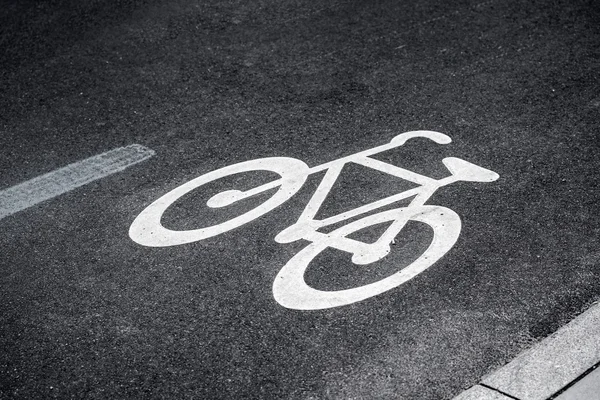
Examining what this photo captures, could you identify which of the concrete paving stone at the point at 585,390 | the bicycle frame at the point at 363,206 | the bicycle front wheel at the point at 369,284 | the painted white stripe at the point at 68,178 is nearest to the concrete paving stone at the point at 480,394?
the concrete paving stone at the point at 585,390

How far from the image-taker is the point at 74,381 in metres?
3.96

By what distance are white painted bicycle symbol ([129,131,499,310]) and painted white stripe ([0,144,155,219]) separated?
67cm

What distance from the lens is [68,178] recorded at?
584 cm

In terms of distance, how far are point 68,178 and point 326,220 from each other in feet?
6.85

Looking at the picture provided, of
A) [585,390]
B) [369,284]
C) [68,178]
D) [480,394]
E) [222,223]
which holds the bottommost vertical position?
[585,390]

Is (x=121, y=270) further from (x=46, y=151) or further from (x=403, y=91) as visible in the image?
(x=403, y=91)

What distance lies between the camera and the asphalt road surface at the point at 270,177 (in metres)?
4.07

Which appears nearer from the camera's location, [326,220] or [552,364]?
[552,364]

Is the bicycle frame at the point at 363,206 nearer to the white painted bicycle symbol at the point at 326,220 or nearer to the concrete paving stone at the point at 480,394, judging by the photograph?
the white painted bicycle symbol at the point at 326,220

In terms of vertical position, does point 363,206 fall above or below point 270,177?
below

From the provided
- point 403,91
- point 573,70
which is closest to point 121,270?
point 403,91

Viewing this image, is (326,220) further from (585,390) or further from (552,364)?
(585,390)

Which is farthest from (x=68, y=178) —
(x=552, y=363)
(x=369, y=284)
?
(x=552, y=363)

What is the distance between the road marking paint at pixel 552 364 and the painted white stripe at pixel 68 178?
3.35m
